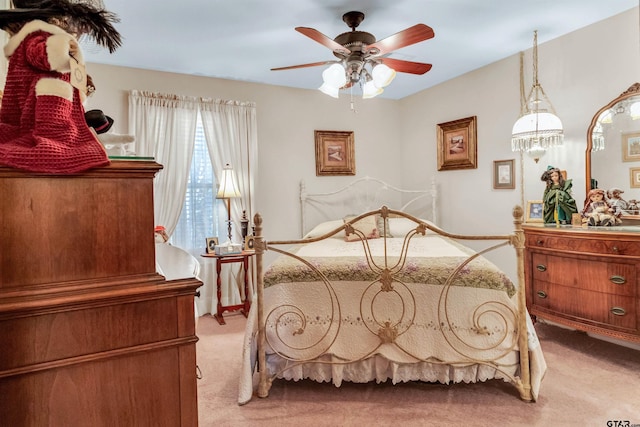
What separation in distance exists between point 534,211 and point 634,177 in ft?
2.65

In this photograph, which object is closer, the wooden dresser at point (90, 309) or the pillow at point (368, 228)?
the wooden dresser at point (90, 309)

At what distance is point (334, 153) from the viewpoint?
4.67 metres

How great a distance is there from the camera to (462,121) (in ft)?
13.7

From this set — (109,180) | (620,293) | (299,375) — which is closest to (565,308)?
(620,293)

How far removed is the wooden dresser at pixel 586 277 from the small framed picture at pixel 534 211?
0.48m

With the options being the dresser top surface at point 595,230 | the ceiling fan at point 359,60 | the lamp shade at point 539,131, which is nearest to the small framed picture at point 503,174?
the lamp shade at point 539,131

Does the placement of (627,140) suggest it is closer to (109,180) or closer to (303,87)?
(303,87)

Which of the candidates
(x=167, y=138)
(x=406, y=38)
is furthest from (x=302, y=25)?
(x=167, y=138)

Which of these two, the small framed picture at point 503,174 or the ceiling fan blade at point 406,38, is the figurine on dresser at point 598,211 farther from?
the ceiling fan blade at point 406,38

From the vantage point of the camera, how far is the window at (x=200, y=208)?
154 inches

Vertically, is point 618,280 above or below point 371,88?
below

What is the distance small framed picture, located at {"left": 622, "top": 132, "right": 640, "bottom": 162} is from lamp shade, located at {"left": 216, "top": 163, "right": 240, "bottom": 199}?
3.27 metres

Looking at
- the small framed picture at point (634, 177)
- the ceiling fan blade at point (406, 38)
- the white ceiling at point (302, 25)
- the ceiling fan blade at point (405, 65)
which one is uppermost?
the white ceiling at point (302, 25)

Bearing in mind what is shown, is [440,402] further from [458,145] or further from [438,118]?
[438,118]
